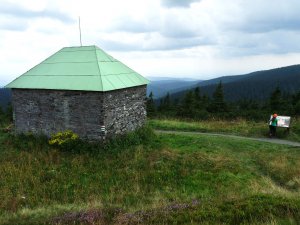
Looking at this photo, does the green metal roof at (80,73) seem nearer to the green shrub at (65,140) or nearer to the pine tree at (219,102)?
the green shrub at (65,140)

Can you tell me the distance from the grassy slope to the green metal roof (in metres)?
2.95

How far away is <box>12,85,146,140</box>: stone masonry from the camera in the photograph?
16016mm

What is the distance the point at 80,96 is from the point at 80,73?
5.35 feet

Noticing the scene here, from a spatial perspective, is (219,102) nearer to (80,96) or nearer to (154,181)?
(80,96)

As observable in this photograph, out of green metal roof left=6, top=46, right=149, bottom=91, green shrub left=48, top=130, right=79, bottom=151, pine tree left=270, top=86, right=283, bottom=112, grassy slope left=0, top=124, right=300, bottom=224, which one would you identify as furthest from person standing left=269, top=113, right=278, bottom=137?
pine tree left=270, top=86, right=283, bottom=112

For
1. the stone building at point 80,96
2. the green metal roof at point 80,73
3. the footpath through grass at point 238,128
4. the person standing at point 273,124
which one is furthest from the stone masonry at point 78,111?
the person standing at point 273,124

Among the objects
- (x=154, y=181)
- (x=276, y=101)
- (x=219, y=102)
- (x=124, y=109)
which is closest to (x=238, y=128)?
(x=124, y=109)

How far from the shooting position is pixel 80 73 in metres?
17.3

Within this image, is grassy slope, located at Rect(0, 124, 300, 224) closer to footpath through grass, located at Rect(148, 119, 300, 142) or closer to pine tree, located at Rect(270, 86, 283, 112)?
footpath through grass, located at Rect(148, 119, 300, 142)

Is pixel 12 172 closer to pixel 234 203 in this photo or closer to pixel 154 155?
pixel 154 155

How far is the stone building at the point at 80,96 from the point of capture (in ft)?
52.7

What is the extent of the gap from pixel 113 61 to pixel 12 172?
8793 mm

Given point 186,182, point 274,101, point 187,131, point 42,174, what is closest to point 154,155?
point 186,182

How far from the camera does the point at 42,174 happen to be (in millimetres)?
13086
